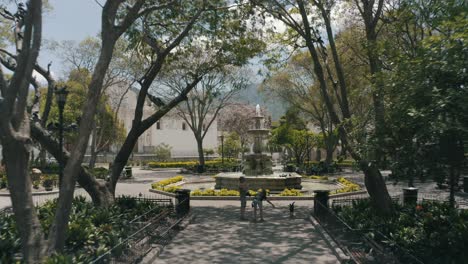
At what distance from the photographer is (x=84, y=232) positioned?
9.46 meters

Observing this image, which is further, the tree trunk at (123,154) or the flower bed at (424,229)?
the tree trunk at (123,154)

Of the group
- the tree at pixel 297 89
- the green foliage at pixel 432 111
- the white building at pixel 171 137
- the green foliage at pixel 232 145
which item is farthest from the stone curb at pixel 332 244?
the white building at pixel 171 137

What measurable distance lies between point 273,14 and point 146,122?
18.9 feet

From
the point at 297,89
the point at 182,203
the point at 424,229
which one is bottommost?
the point at 424,229

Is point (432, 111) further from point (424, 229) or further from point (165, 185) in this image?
point (165, 185)

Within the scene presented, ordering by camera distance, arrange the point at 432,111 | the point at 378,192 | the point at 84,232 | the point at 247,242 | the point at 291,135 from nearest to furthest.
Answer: the point at 432,111 < the point at 84,232 < the point at 247,242 < the point at 378,192 < the point at 291,135

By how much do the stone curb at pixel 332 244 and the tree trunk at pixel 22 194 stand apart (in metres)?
6.04

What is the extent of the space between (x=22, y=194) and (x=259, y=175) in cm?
1893

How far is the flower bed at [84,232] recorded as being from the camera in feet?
26.2

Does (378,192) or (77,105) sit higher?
(77,105)

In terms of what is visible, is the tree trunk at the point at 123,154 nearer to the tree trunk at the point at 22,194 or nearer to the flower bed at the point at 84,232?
the flower bed at the point at 84,232

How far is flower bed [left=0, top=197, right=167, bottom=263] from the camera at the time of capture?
314 inches

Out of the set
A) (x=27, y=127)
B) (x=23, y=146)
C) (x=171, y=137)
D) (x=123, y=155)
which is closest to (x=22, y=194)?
(x=23, y=146)

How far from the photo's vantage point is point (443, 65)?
7160mm
